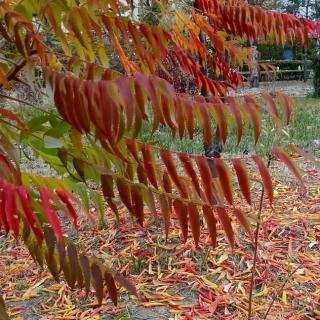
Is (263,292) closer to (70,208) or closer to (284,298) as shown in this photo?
(284,298)

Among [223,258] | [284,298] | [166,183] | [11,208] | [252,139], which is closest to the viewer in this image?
[11,208]

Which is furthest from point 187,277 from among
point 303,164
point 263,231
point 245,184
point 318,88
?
point 318,88

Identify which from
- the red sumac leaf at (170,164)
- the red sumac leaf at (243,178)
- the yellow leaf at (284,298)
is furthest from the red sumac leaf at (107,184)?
the yellow leaf at (284,298)

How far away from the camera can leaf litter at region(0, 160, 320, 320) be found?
2053mm

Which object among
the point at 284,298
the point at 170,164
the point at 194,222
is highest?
the point at 170,164

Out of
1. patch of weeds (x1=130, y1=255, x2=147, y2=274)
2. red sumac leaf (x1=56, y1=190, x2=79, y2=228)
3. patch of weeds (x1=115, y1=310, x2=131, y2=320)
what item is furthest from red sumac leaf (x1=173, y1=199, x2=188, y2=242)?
patch of weeds (x1=130, y1=255, x2=147, y2=274)

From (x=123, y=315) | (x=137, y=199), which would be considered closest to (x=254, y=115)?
(x=137, y=199)

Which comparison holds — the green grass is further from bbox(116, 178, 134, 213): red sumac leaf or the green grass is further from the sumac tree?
bbox(116, 178, 134, 213): red sumac leaf

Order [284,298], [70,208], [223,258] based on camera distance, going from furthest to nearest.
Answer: [223,258]
[284,298]
[70,208]

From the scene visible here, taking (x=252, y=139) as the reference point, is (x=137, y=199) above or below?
above

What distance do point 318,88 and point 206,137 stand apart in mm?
11225

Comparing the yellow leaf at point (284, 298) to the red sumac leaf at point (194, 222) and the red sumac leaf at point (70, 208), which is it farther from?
the red sumac leaf at point (70, 208)

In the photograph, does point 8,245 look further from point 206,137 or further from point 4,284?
point 206,137

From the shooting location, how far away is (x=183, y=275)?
233 cm
